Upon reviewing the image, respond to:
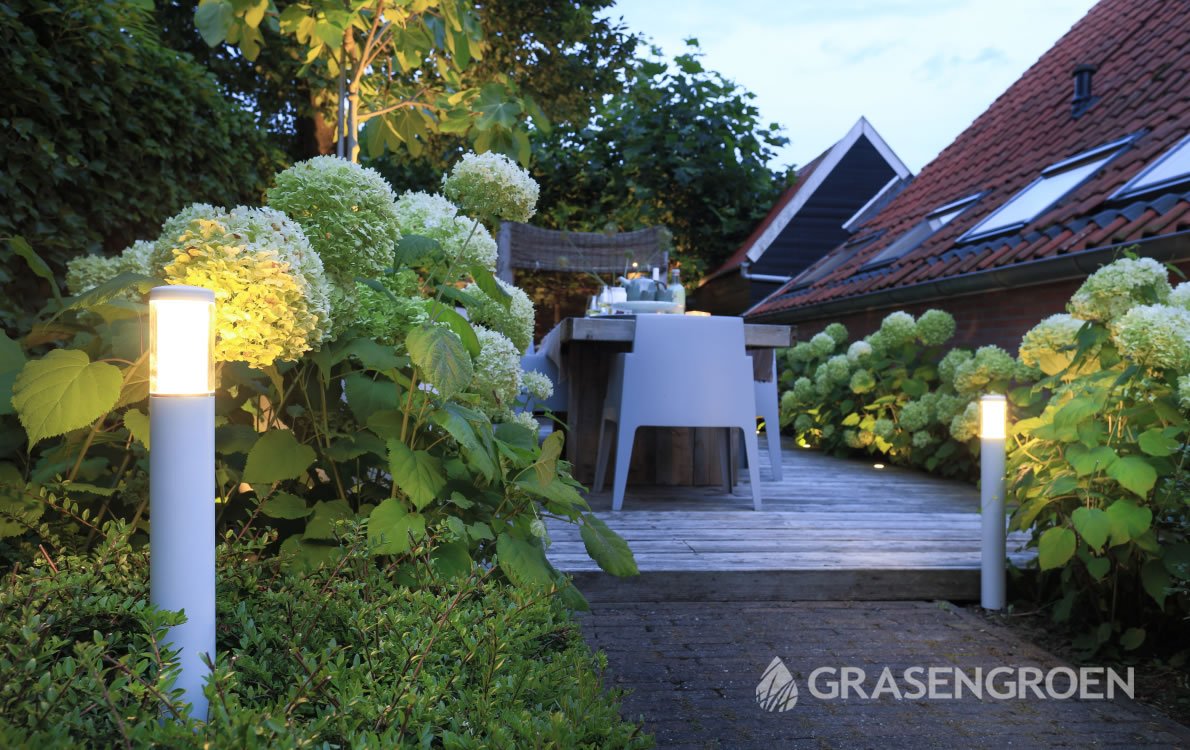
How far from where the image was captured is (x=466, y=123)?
2639 mm

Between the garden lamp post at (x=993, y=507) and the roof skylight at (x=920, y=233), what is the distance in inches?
187

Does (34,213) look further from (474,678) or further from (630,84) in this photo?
(630,84)

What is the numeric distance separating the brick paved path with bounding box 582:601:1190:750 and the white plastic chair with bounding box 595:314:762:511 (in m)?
1.18

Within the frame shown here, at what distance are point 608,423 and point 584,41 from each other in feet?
24.0

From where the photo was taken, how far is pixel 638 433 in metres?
4.90

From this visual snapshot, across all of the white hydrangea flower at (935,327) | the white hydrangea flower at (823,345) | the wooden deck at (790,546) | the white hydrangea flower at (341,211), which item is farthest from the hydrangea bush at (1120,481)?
the white hydrangea flower at (823,345)

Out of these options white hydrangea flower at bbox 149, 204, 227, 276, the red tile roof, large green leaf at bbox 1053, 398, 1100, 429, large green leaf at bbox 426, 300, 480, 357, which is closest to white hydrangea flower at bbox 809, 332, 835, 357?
the red tile roof

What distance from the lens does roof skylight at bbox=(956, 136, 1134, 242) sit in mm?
5348

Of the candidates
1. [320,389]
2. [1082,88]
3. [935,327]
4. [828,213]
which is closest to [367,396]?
[320,389]

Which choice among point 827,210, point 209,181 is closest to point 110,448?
point 209,181

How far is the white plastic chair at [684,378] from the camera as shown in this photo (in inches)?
148

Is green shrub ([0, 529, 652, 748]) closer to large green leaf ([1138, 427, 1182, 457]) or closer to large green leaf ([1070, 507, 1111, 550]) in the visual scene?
large green leaf ([1070, 507, 1111, 550])

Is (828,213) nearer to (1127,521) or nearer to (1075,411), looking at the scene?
(1075,411)

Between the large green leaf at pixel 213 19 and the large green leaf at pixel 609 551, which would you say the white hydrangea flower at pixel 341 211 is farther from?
the large green leaf at pixel 213 19
